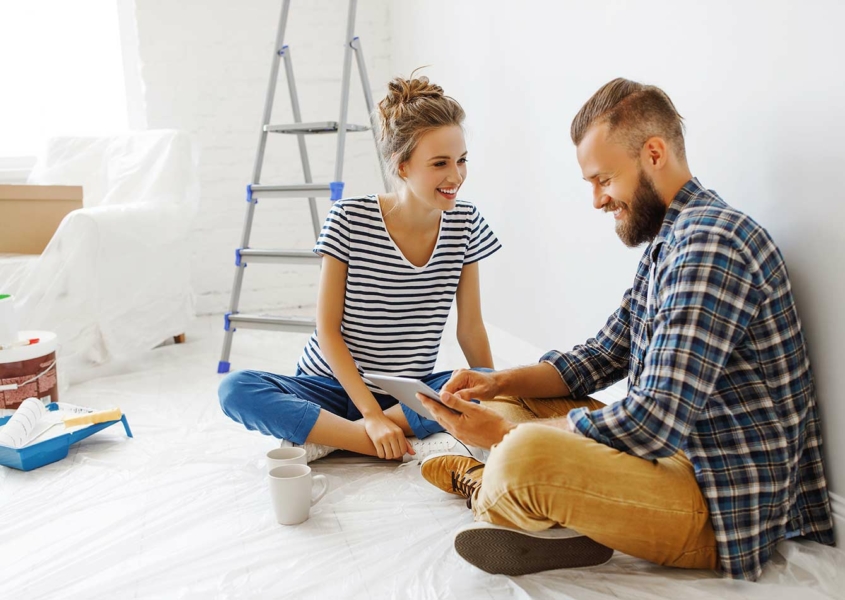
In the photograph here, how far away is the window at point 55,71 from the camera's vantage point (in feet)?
11.1

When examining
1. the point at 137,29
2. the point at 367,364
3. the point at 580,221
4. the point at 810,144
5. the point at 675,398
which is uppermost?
the point at 137,29

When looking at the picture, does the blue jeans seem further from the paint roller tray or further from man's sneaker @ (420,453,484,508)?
the paint roller tray

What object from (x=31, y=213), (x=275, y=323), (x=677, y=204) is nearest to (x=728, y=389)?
(x=677, y=204)

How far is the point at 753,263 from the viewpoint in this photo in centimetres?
112

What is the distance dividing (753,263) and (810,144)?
0.26 metres

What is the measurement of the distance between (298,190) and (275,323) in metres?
0.47

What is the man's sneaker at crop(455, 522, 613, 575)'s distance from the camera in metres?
1.20

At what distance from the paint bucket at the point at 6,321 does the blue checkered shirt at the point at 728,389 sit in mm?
1636

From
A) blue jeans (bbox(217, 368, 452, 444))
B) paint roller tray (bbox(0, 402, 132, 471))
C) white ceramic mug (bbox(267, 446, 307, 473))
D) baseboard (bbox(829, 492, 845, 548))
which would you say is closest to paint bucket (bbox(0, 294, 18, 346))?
paint roller tray (bbox(0, 402, 132, 471))

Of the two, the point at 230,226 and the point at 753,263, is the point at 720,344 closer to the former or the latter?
the point at 753,263

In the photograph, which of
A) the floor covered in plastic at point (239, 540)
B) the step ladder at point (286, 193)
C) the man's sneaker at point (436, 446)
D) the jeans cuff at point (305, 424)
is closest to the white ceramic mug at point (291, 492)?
the floor covered in plastic at point (239, 540)

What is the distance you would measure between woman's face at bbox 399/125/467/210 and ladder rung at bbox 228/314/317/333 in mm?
972

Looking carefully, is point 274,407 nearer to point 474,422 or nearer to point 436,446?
point 436,446

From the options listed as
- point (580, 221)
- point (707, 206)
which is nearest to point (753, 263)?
point (707, 206)
